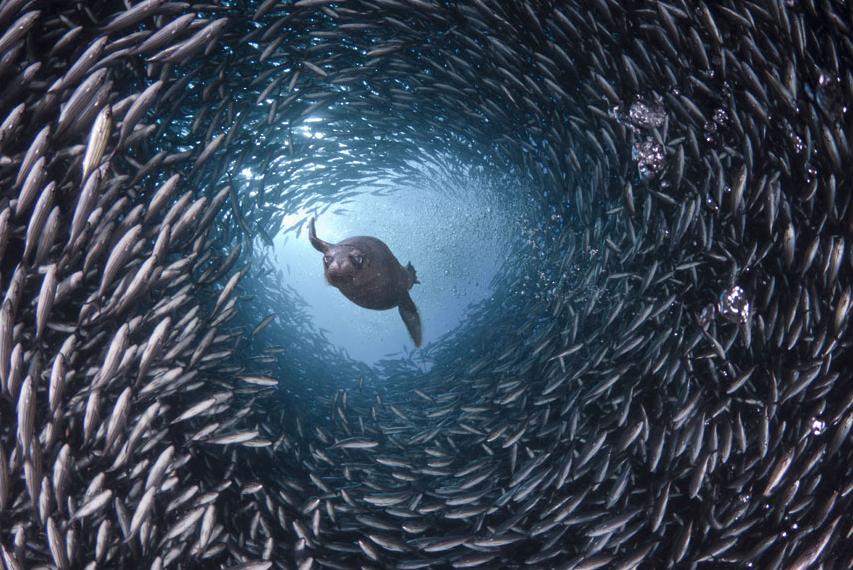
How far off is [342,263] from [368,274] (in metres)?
0.66

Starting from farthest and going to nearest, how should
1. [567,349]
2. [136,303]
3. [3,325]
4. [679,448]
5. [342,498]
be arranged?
[567,349]
[342,498]
[679,448]
[136,303]
[3,325]

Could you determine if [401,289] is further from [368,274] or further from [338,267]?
[338,267]

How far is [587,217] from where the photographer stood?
6.29m

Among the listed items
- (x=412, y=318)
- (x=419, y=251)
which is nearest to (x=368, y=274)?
(x=412, y=318)

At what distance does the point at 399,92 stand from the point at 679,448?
572cm

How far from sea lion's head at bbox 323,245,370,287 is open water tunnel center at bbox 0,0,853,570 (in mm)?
78

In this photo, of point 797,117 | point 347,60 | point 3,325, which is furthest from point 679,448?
point 347,60

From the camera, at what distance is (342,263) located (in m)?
5.55

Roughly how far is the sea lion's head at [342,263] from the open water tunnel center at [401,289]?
0.08 meters

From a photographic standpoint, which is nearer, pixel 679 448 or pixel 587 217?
pixel 679 448

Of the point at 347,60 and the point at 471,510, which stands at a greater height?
the point at 347,60

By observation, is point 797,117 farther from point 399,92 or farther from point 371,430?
point 371,430

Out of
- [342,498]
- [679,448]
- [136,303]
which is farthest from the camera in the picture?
[342,498]

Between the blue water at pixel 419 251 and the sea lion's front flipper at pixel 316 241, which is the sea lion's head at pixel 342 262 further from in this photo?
the blue water at pixel 419 251
